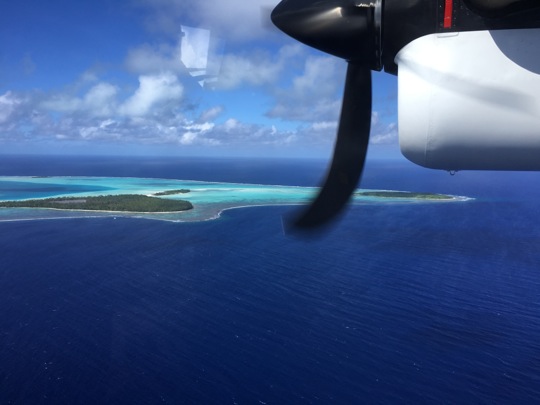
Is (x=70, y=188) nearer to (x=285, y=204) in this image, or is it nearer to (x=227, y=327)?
(x=285, y=204)

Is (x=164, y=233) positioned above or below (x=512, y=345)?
above

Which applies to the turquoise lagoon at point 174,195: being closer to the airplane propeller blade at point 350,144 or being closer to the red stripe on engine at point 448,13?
the airplane propeller blade at point 350,144

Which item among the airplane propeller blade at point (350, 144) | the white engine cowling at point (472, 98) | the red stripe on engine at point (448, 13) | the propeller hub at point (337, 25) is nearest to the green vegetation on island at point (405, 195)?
the airplane propeller blade at point (350, 144)

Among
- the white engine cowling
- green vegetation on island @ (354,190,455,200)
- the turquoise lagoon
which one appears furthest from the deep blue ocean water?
green vegetation on island @ (354,190,455,200)

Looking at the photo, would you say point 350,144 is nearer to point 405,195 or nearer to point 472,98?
point 472,98

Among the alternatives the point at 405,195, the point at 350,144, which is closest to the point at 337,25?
the point at 350,144

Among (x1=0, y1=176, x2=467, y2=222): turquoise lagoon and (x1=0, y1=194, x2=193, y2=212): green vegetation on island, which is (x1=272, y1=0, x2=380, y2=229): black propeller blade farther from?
(x1=0, y1=194, x2=193, y2=212): green vegetation on island

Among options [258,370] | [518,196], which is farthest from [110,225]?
[518,196]
